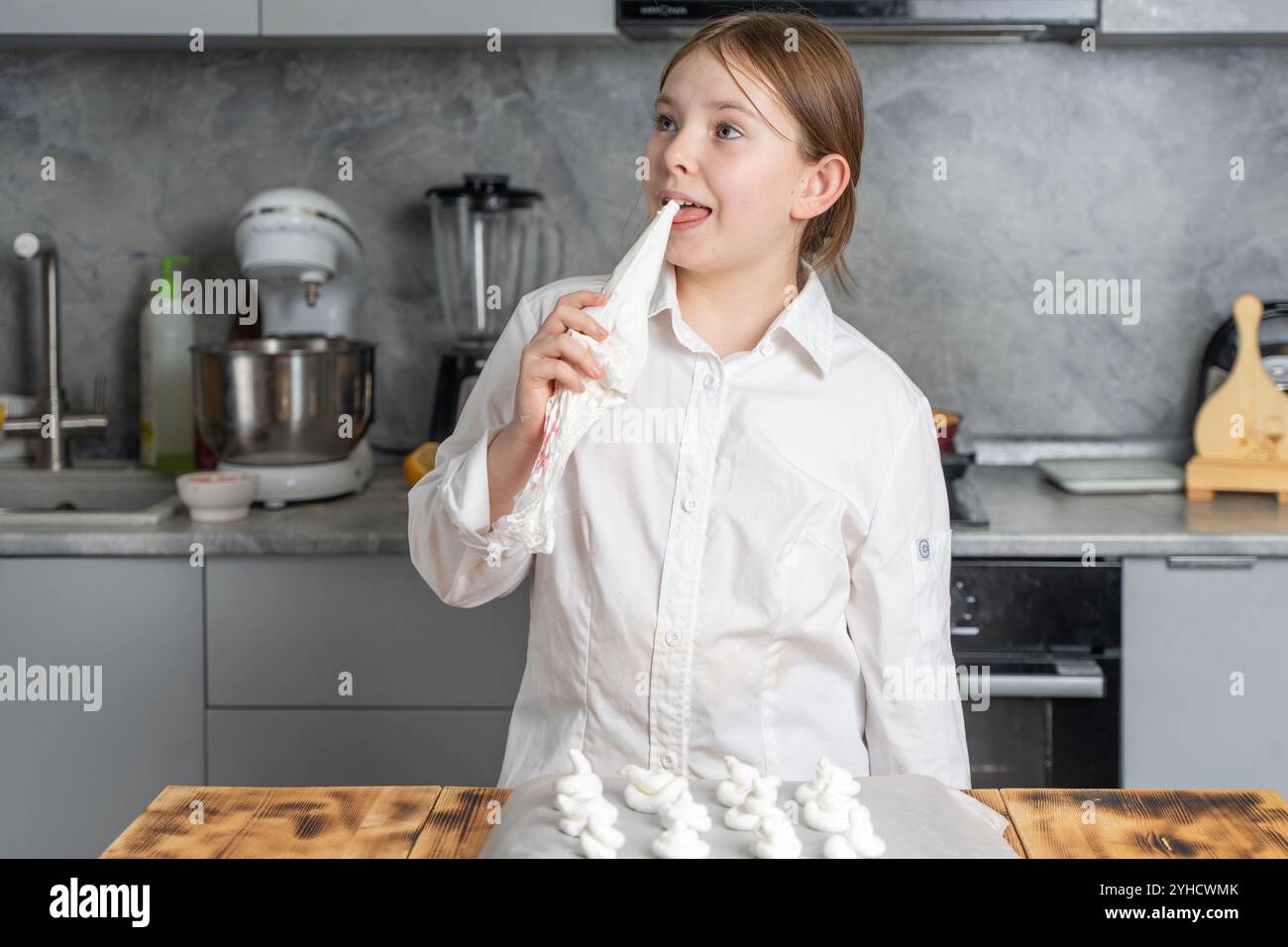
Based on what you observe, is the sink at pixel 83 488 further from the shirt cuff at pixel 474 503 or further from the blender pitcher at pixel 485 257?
the shirt cuff at pixel 474 503

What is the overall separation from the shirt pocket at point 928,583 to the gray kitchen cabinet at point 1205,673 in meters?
0.65

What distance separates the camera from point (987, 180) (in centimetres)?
239

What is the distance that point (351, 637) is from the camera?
1.91 meters

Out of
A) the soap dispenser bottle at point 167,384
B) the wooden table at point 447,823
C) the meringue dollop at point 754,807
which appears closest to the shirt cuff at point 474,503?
the wooden table at point 447,823

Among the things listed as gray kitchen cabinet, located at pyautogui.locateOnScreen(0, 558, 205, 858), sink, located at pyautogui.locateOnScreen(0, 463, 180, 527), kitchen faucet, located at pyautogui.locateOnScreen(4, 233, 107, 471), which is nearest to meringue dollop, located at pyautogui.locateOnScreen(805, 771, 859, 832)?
gray kitchen cabinet, located at pyautogui.locateOnScreen(0, 558, 205, 858)

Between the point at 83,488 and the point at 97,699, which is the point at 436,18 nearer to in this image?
the point at 83,488

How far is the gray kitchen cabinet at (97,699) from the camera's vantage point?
191cm

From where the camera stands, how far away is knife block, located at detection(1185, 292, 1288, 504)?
2092 mm

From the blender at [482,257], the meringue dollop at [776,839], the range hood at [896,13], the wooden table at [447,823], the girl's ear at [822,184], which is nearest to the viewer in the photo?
the meringue dollop at [776,839]

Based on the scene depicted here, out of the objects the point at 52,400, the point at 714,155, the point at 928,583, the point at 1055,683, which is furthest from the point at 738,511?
the point at 52,400

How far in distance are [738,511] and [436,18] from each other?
113cm
